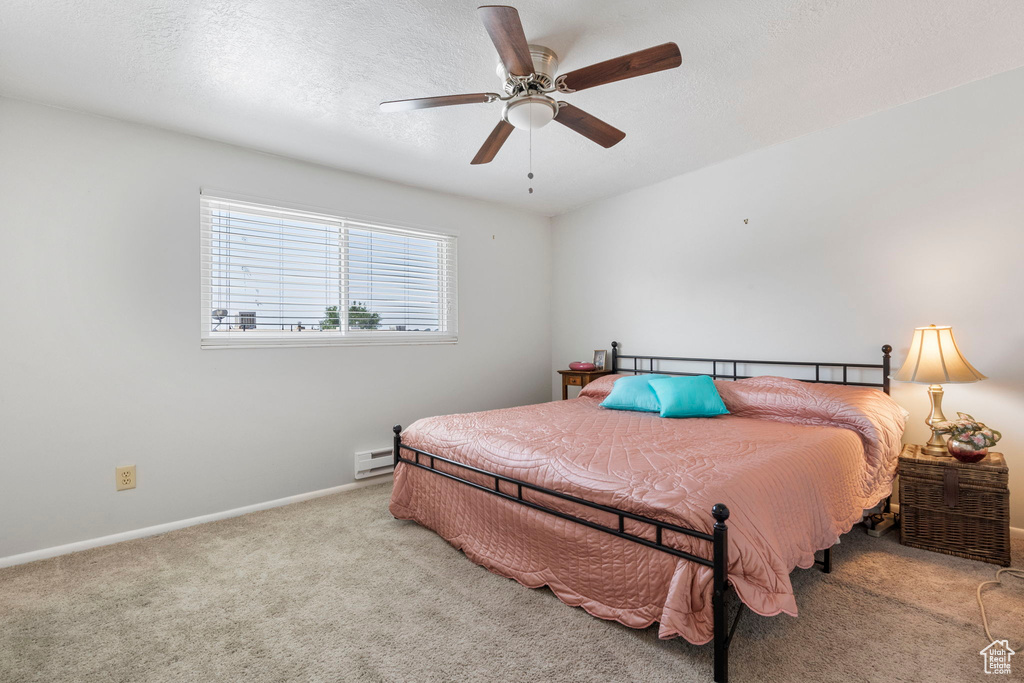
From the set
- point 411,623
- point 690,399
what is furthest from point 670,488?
→ point 690,399

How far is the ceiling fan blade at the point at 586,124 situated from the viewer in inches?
84.6

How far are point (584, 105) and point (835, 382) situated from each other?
7.82 feet

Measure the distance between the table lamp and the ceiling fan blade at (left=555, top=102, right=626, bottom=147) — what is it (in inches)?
78.2

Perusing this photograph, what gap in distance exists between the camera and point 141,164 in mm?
2818

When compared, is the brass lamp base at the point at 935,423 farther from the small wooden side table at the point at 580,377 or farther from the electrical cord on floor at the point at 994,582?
the small wooden side table at the point at 580,377

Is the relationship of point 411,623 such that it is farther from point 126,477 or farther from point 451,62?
point 451,62

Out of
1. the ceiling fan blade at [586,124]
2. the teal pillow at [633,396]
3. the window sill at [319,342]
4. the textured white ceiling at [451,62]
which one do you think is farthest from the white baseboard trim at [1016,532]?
the window sill at [319,342]

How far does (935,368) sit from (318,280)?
388 centimetres

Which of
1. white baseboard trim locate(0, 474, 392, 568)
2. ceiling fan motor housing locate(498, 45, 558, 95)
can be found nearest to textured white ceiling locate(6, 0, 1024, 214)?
ceiling fan motor housing locate(498, 45, 558, 95)

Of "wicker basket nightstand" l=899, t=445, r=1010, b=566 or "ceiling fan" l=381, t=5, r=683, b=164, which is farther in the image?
"wicker basket nightstand" l=899, t=445, r=1010, b=566

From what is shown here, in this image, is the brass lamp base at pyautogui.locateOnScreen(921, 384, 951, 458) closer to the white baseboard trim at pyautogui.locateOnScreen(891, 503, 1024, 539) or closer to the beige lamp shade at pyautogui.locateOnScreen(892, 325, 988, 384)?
the beige lamp shade at pyautogui.locateOnScreen(892, 325, 988, 384)

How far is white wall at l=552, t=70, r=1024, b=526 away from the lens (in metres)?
2.52

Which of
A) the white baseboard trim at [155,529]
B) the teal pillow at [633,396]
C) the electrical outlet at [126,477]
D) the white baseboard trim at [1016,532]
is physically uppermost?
the teal pillow at [633,396]

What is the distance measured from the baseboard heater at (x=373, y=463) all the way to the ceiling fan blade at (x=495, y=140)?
2369mm
